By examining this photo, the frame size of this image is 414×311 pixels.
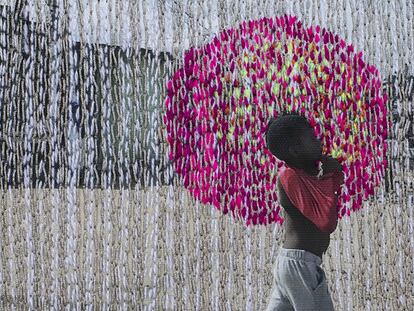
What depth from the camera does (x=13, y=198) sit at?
1737 mm

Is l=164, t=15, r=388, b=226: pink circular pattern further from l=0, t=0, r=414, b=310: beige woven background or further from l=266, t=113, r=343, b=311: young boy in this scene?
l=266, t=113, r=343, b=311: young boy

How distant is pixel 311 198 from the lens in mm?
1320

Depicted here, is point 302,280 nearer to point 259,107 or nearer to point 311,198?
point 311,198

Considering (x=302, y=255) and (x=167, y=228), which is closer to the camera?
(x=302, y=255)

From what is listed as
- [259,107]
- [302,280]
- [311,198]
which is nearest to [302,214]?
[311,198]

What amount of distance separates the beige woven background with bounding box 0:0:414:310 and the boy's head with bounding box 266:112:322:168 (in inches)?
17.5

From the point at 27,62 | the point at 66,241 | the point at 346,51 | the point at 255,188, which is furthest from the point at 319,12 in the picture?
the point at 66,241

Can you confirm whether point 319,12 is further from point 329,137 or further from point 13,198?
point 13,198

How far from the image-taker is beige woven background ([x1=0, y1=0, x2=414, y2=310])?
1.73 meters

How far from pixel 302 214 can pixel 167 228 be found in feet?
1.80

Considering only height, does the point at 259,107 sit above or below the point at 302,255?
above

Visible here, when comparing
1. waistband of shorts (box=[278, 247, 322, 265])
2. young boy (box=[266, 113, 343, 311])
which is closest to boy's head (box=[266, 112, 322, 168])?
young boy (box=[266, 113, 343, 311])

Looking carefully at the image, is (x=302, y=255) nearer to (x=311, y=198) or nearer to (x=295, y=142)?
(x=311, y=198)

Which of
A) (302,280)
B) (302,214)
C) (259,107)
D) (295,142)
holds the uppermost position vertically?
(259,107)
